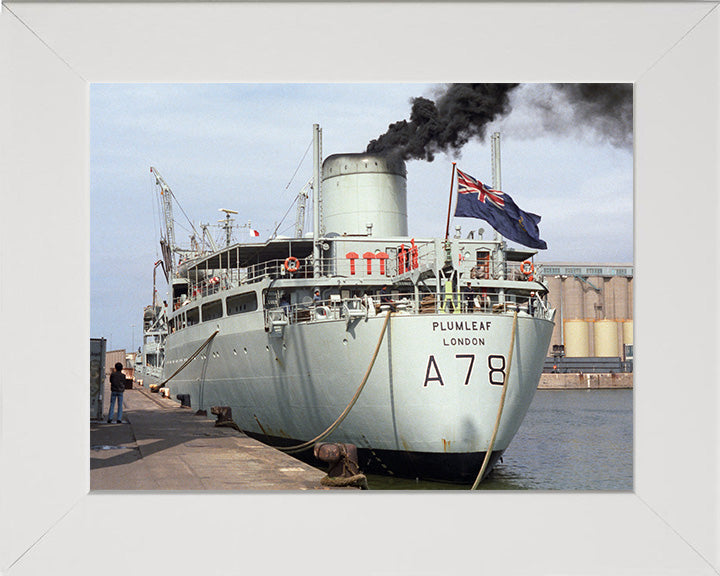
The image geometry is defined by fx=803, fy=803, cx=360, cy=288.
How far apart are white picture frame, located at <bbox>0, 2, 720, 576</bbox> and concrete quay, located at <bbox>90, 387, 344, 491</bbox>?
1.10 m

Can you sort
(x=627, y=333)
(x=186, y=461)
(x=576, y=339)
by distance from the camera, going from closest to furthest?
(x=186, y=461), (x=576, y=339), (x=627, y=333)

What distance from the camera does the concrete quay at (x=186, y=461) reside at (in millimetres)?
7926

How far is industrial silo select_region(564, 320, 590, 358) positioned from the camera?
59.9m

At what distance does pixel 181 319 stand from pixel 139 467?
16814 mm

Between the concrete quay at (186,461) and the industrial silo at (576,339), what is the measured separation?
49.1 metres

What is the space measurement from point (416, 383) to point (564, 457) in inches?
328

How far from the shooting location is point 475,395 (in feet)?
44.2

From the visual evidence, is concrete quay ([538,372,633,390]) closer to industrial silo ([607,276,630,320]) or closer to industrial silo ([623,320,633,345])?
industrial silo ([623,320,633,345])

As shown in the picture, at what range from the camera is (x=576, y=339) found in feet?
197

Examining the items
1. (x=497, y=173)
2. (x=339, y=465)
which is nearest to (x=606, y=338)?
(x=497, y=173)

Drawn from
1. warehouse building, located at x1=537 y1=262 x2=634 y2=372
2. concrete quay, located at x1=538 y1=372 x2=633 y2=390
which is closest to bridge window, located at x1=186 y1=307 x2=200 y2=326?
concrete quay, located at x1=538 y1=372 x2=633 y2=390

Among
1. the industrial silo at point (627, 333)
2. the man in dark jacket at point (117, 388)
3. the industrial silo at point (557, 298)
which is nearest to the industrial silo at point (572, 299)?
the industrial silo at point (557, 298)
